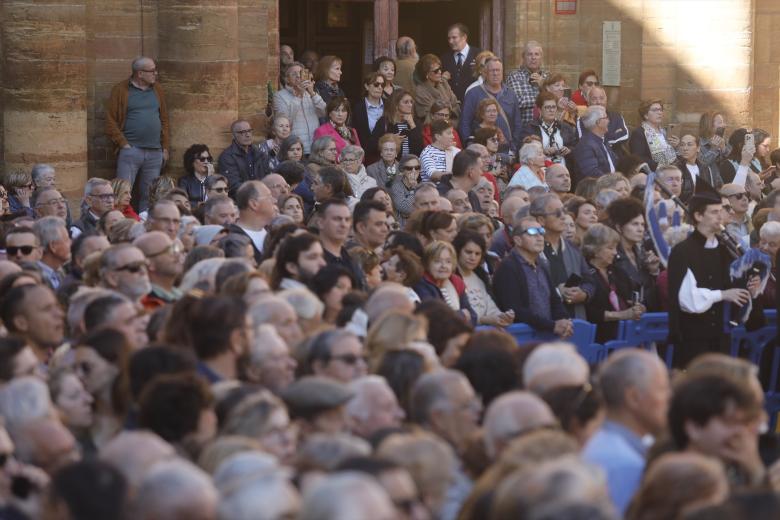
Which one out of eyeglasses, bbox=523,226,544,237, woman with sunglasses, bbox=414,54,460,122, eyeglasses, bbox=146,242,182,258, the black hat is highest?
woman with sunglasses, bbox=414,54,460,122

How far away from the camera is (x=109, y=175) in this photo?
17.5m

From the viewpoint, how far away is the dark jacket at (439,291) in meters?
11.6

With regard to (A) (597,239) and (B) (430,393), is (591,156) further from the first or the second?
(B) (430,393)

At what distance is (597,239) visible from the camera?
499 inches

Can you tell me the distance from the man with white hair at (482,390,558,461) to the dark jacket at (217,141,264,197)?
1006cm

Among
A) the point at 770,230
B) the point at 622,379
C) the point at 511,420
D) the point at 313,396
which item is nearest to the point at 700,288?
the point at 770,230

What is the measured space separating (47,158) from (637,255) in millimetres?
6203

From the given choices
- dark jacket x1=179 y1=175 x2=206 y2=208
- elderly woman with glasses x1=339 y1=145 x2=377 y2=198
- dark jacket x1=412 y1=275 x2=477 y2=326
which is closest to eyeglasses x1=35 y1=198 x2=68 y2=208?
dark jacket x1=179 y1=175 x2=206 y2=208

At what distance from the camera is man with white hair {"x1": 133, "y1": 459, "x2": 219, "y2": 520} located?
546cm

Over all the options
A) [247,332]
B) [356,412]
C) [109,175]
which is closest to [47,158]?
[109,175]

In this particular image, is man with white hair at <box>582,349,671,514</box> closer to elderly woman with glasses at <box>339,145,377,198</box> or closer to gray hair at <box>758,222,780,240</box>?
gray hair at <box>758,222,780,240</box>

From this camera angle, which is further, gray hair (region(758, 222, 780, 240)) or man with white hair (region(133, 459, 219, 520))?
gray hair (region(758, 222, 780, 240))

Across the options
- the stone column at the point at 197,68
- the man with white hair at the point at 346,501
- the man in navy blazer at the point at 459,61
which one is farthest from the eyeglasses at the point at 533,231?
the man with white hair at the point at 346,501

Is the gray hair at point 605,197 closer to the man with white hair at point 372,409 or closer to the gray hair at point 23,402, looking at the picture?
the man with white hair at point 372,409
